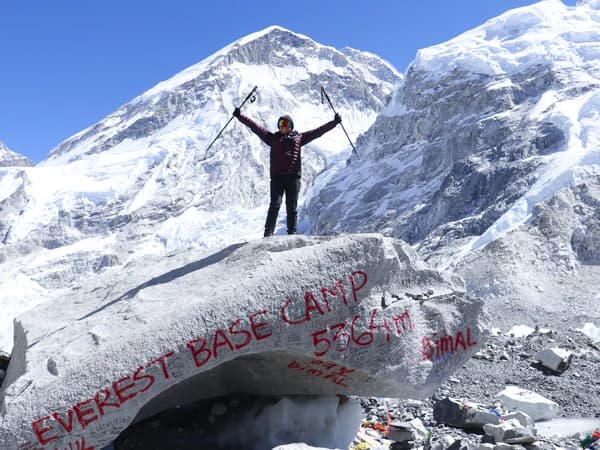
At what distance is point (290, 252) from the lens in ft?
21.9

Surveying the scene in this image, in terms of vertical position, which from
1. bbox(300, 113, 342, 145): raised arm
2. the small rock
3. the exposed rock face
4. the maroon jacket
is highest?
the exposed rock face

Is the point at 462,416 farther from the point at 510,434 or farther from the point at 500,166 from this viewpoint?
the point at 500,166

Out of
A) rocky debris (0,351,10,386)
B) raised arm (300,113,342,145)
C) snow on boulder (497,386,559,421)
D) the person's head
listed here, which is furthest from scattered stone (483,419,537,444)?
rocky debris (0,351,10,386)

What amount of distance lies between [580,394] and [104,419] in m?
12.3

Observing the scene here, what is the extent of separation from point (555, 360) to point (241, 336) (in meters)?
13.0

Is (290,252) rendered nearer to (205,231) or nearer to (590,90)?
(590,90)

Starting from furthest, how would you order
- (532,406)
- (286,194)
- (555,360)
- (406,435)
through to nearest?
(555,360)
(532,406)
(406,435)
(286,194)

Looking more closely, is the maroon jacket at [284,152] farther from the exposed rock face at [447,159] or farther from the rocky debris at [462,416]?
the exposed rock face at [447,159]

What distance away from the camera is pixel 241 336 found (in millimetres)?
5980

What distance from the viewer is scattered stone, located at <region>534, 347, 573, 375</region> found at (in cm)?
1655

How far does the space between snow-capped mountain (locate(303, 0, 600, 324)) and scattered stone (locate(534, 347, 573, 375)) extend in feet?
79.0

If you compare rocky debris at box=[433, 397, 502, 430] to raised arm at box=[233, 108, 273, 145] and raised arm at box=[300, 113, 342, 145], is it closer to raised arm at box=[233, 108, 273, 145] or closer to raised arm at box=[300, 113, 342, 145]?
raised arm at box=[300, 113, 342, 145]

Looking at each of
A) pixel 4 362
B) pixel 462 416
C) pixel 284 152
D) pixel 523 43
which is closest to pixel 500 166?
pixel 523 43

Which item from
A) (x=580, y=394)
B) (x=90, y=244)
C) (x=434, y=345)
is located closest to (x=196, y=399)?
(x=434, y=345)
